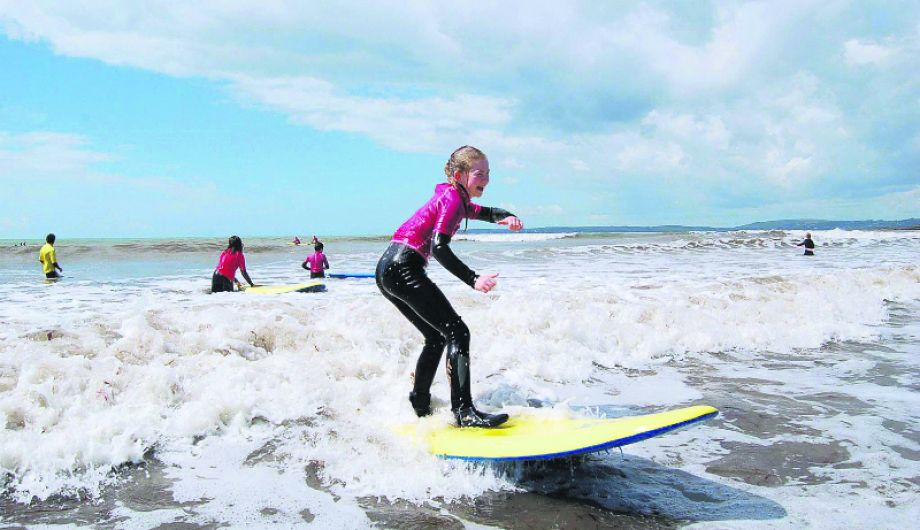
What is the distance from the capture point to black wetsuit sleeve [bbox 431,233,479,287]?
3.56m

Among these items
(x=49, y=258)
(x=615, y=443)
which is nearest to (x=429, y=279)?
(x=615, y=443)

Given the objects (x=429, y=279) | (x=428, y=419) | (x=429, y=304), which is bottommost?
(x=428, y=419)

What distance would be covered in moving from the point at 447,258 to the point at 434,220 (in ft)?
1.28

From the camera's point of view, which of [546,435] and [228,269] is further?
[228,269]

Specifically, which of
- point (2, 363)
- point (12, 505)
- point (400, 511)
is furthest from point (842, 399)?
point (2, 363)

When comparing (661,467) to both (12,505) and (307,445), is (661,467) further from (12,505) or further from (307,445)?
(12,505)

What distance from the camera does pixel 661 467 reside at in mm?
3668

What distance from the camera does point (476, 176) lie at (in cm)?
387

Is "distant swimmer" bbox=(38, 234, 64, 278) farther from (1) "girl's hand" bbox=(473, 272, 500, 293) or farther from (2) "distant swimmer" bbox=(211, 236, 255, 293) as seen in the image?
(1) "girl's hand" bbox=(473, 272, 500, 293)

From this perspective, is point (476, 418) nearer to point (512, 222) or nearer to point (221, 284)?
point (512, 222)

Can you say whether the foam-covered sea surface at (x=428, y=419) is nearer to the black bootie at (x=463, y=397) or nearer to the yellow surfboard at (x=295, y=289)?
the black bootie at (x=463, y=397)

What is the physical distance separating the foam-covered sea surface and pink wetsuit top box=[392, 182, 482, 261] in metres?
1.23

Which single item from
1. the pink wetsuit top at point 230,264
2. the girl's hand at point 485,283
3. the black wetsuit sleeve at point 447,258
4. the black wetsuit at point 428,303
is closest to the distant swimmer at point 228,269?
the pink wetsuit top at point 230,264

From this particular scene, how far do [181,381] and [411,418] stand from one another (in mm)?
2139
